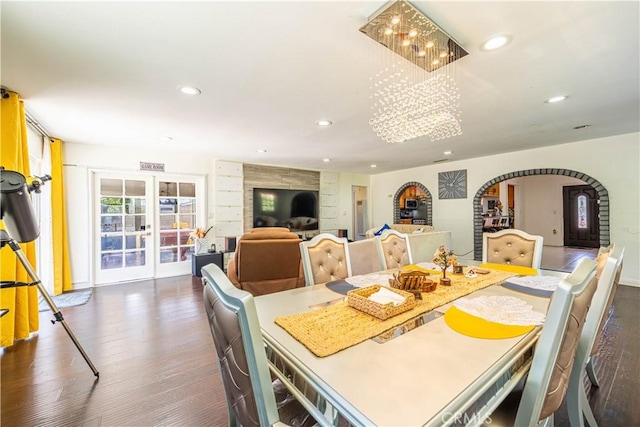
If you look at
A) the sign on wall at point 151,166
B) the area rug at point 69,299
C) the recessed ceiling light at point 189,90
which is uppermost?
the recessed ceiling light at point 189,90

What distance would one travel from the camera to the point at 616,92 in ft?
8.72

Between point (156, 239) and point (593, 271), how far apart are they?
5.87 metres

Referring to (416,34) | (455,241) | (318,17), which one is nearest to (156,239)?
(318,17)

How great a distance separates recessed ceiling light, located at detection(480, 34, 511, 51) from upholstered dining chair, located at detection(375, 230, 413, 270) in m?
1.68

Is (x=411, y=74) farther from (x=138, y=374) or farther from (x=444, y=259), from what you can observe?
(x=138, y=374)

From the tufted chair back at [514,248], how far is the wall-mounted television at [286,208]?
468 cm

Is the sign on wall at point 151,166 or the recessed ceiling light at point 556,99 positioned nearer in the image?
the recessed ceiling light at point 556,99

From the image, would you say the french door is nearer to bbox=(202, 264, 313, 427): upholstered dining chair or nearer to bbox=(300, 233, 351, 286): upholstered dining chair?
bbox=(300, 233, 351, 286): upholstered dining chair

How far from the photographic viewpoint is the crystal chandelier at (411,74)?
1.60 meters

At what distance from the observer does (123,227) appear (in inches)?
189

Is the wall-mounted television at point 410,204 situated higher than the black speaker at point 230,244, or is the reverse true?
the wall-mounted television at point 410,204

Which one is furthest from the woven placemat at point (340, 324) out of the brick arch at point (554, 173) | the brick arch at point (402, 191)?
the brick arch at point (402, 191)

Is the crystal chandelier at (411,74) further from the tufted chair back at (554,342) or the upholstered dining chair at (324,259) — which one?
the tufted chair back at (554,342)

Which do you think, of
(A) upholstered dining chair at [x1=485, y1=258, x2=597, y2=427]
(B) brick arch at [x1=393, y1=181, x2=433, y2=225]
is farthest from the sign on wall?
(B) brick arch at [x1=393, y1=181, x2=433, y2=225]
